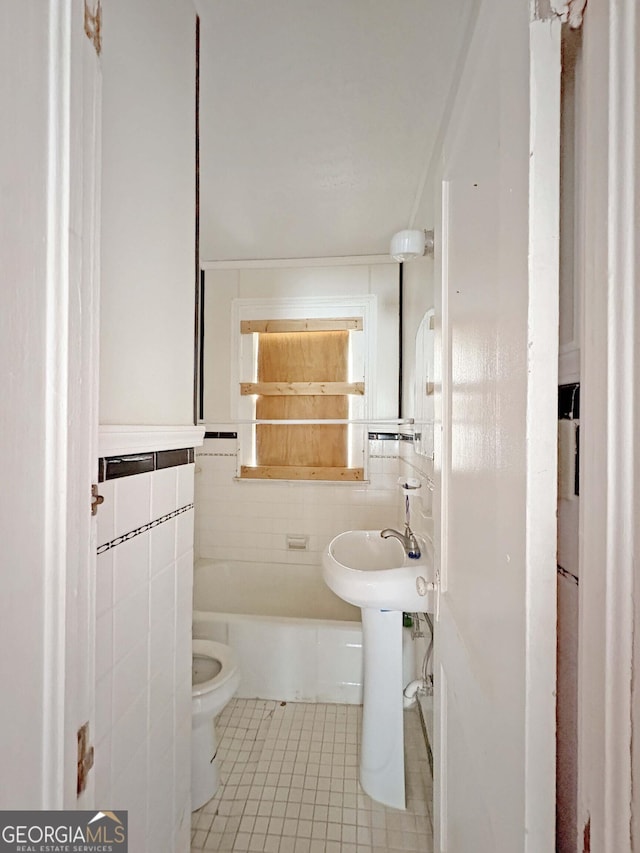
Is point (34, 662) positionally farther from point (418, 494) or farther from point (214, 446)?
point (214, 446)

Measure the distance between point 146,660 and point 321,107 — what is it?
1800 millimetres

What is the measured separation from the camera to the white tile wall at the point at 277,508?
2775mm

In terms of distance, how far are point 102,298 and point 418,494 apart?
1.61m

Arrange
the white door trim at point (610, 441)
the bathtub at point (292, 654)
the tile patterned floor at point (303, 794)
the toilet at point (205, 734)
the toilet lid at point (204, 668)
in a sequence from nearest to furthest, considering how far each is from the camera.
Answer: the white door trim at point (610, 441) → the tile patterned floor at point (303, 794) → the toilet at point (205, 734) → the toilet lid at point (204, 668) → the bathtub at point (292, 654)

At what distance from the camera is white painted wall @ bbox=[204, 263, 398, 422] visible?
9.16 ft

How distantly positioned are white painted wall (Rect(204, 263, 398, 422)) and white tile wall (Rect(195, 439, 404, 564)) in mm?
315

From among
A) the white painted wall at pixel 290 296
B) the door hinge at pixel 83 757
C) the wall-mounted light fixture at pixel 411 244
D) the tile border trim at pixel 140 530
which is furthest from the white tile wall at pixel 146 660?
the white painted wall at pixel 290 296

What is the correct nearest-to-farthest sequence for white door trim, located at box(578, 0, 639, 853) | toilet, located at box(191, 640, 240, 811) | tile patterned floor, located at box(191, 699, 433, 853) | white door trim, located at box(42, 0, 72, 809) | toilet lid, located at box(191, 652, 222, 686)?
1. white door trim, located at box(578, 0, 639, 853)
2. white door trim, located at box(42, 0, 72, 809)
3. tile patterned floor, located at box(191, 699, 433, 853)
4. toilet, located at box(191, 640, 240, 811)
5. toilet lid, located at box(191, 652, 222, 686)

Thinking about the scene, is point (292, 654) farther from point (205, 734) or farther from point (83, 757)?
point (83, 757)

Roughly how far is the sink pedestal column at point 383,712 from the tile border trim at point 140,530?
88 cm

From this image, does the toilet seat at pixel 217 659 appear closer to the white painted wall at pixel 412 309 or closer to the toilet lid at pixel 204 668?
the toilet lid at pixel 204 668

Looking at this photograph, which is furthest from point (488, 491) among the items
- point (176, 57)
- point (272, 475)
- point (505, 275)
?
point (272, 475)

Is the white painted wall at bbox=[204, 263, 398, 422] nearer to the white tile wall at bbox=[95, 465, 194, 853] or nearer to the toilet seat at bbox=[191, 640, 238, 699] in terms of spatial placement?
the toilet seat at bbox=[191, 640, 238, 699]

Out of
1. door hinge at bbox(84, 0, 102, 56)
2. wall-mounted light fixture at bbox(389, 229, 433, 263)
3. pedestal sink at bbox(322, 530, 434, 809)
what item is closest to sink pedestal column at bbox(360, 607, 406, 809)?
pedestal sink at bbox(322, 530, 434, 809)
